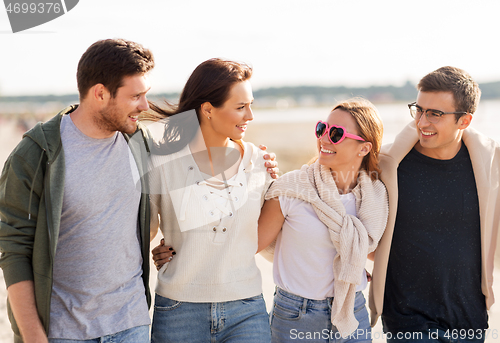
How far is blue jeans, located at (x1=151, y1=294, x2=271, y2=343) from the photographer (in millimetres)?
2766

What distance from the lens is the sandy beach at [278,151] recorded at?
5.07 metres

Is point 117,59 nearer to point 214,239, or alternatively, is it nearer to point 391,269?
point 214,239

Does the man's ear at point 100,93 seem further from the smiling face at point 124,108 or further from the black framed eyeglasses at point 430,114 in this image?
the black framed eyeglasses at point 430,114

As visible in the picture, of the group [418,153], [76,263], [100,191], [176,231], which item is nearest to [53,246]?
[76,263]

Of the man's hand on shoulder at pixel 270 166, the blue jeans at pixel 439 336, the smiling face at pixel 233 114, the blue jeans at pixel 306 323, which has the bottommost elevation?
the blue jeans at pixel 439 336

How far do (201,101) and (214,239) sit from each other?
883 millimetres

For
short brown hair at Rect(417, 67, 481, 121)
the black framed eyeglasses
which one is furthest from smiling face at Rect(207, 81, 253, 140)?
short brown hair at Rect(417, 67, 481, 121)

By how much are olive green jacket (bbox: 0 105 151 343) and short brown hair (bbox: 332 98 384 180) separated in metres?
1.83

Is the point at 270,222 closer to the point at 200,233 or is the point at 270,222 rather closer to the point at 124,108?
the point at 200,233

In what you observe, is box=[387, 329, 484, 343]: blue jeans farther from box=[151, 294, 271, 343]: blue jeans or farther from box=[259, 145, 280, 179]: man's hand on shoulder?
box=[259, 145, 280, 179]: man's hand on shoulder

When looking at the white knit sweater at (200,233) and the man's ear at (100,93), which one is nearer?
the man's ear at (100,93)

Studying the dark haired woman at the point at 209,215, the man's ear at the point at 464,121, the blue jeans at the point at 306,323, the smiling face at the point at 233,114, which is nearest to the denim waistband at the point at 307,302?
the blue jeans at the point at 306,323

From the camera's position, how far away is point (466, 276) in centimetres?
321

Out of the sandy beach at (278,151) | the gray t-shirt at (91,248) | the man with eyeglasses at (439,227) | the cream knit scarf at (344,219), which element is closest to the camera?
the gray t-shirt at (91,248)
